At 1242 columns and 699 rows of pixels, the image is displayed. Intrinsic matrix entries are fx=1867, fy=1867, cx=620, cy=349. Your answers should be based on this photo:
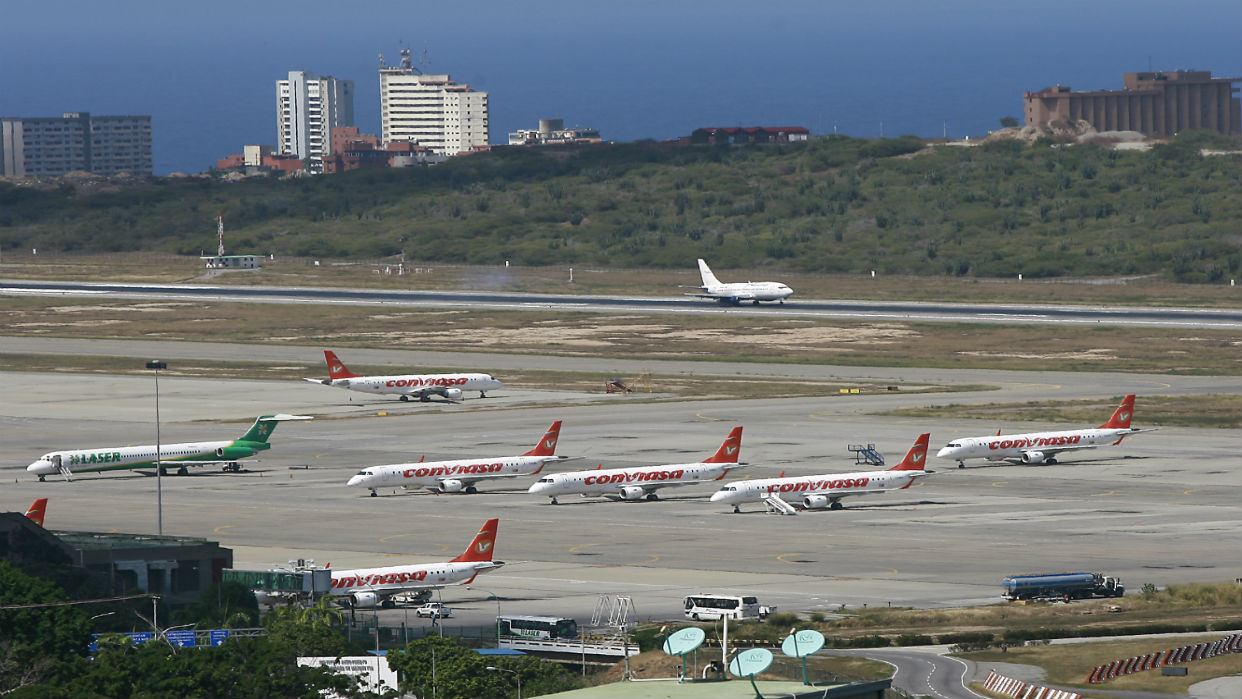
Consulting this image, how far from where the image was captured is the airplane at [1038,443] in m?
126

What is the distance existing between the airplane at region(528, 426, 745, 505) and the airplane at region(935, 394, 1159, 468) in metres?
17.1

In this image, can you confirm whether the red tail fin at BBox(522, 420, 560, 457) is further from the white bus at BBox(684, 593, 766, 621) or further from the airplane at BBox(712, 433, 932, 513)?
the white bus at BBox(684, 593, 766, 621)

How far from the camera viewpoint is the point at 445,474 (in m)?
117

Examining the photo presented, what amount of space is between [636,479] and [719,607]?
39260mm

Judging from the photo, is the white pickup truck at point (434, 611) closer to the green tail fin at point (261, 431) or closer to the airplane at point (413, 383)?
the green tail fin at point (261, 431)

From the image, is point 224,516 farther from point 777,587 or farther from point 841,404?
point 841,404

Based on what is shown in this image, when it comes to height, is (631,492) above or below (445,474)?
below

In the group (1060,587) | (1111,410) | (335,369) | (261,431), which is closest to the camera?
(1060,587)

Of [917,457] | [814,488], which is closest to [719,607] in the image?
[814,488]

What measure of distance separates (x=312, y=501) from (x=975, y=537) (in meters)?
40.0

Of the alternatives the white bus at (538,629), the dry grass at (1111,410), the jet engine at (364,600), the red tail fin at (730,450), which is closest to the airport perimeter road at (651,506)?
the red tail fin at (730,450)

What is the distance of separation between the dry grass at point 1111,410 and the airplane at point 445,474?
42634 mm

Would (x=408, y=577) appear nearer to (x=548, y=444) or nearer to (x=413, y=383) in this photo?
(x=548, y=444)

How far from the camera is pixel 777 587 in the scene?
84.6 metres
